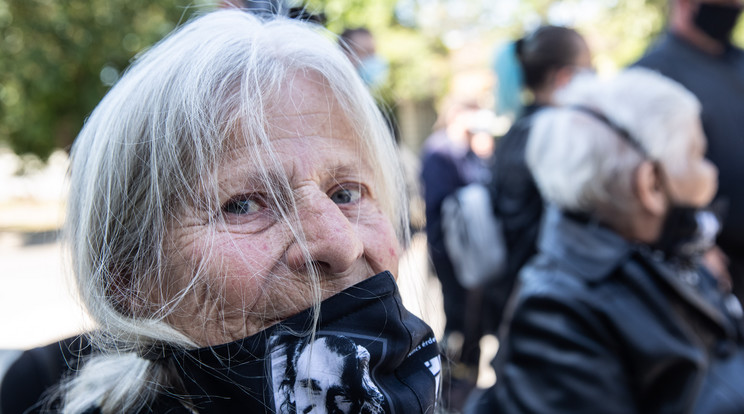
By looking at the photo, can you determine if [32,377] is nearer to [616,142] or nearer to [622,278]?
[622,278]

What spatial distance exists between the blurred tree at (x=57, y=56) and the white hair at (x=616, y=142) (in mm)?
6715

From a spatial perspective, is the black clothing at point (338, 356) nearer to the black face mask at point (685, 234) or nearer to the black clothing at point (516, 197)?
the black face mask at point (685, 234)

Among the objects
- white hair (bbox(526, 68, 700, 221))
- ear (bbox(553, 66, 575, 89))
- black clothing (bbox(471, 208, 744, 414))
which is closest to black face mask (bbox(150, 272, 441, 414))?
black clothing (bbox(471, 208, 744, 414))

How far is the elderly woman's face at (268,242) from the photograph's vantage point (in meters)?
0.95

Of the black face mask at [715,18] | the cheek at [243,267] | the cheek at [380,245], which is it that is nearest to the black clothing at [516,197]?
the black face mask at [715,18]

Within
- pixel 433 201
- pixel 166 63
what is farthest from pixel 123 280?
pixel 433 201

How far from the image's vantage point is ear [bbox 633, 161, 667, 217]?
219 centimetres

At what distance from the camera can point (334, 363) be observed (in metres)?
0.89

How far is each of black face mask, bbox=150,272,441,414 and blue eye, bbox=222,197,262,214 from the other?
0.66 feet

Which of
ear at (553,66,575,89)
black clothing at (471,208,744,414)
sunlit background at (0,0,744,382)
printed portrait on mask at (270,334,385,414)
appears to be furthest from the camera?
sunlit background at (0,0,744,382)

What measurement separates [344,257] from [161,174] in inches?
13.8

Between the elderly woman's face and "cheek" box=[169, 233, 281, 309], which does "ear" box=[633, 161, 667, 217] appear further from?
"cheek" box=[169, 233, 281, 309]

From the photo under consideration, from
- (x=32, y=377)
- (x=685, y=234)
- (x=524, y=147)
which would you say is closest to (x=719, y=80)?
(x=524, y=147)

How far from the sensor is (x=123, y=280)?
1.05 m
